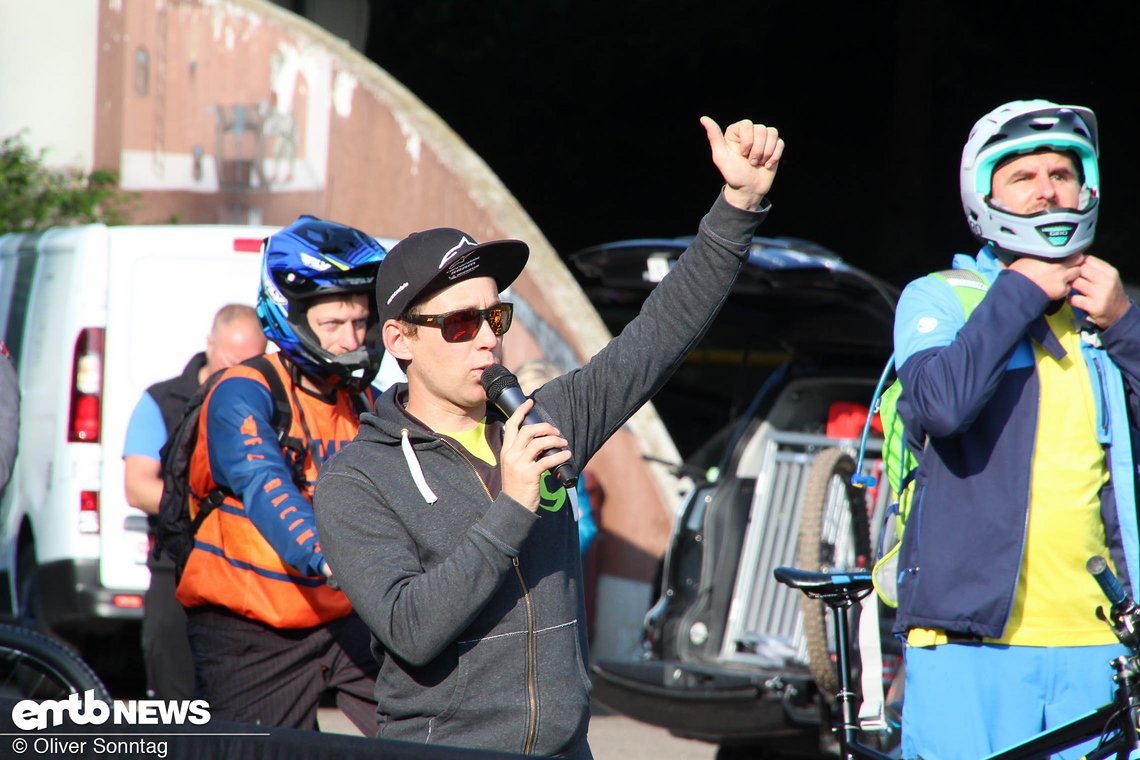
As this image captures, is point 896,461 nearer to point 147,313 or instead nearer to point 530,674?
point 530,674

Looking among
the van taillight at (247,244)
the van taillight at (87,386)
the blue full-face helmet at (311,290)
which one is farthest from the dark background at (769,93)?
the blue full-face helmet at (311,290)

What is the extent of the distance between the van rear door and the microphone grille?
506 centimetres

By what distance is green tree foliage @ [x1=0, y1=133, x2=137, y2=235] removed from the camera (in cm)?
1461

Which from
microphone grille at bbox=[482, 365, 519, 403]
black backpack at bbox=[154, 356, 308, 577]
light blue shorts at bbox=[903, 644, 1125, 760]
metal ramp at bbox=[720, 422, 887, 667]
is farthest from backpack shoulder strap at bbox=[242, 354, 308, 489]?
metal ramp at bbox=[720, 422, 887, 667]

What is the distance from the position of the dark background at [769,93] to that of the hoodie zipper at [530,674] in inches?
600

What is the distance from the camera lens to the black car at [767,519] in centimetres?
612

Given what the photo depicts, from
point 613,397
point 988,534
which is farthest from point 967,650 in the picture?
point 613,397

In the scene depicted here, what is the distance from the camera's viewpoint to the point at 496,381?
3.11 meters

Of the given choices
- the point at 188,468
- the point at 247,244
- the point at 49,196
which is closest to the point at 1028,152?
the point at 188,468

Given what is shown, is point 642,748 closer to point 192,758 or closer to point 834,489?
point 834,489

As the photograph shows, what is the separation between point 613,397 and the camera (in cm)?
343

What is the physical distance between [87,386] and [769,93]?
526 inches

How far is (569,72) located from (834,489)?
1461 cm

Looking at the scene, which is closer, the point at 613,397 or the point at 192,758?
the point at 192,758
